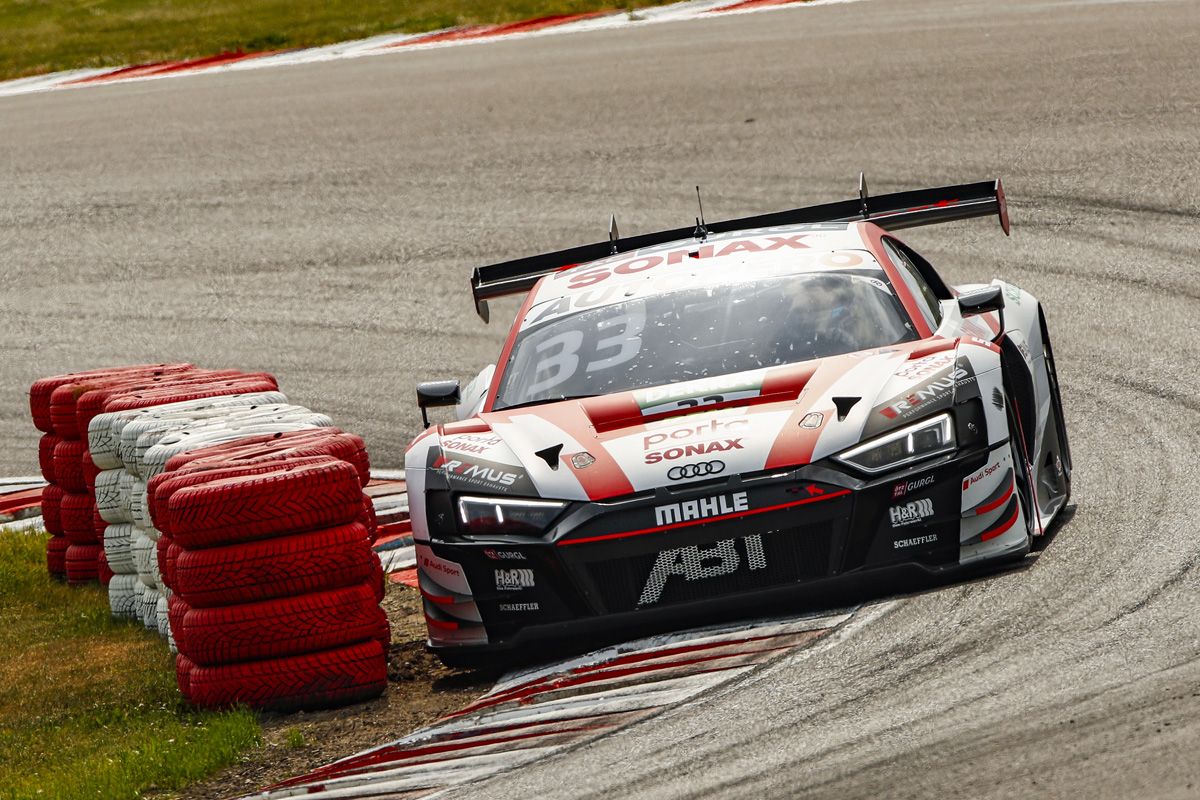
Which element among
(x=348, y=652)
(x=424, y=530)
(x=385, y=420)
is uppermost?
(x=424, y=530)

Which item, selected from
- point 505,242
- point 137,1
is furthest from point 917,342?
point 137,1

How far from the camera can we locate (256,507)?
587 cm

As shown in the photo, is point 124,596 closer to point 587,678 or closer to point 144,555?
point 144,555

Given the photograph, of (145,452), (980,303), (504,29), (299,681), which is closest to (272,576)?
(299,681)

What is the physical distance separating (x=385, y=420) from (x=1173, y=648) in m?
7.23

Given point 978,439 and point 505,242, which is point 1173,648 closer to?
point 978,439

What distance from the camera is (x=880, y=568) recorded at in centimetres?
544

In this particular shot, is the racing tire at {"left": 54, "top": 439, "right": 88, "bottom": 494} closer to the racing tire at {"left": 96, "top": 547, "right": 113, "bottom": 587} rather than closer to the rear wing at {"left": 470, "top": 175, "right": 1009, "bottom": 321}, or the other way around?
the racing tire at {"left": 96, "top": 547, "right": 113, "bottom": 587}

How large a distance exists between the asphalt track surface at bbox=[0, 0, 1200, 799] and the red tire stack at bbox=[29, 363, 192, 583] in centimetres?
199

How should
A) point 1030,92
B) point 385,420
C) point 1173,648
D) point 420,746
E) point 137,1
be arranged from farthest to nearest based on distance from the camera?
point 137,1, point 1030,92, point 385,420, point 420,746, point 1173,648

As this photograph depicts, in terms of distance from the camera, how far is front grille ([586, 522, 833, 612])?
5.42 meters

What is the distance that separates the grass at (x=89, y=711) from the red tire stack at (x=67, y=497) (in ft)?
0.48

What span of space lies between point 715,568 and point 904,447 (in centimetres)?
72

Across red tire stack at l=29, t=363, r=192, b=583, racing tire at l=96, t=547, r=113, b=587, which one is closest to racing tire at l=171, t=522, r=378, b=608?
racing tire at l=96, t=547, r=113, b=587
